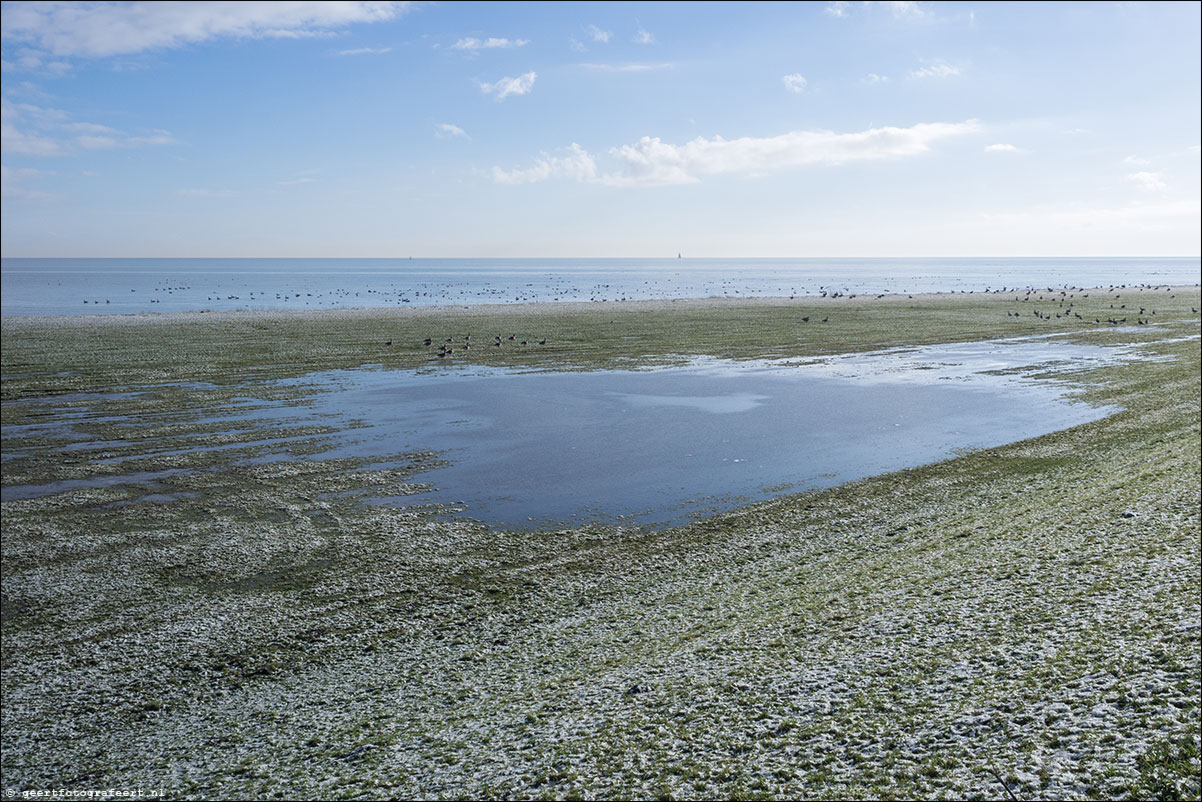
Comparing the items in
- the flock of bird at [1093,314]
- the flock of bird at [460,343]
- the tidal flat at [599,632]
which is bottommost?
the tidal flat at [599,632]

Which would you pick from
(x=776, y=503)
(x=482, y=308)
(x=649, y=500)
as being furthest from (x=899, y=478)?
(x=482, y=308)

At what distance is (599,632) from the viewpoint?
18.0 metres

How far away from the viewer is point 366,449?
117 feet

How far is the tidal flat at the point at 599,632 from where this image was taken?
1198 centimetres

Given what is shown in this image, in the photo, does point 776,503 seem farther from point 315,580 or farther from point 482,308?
point 482,308

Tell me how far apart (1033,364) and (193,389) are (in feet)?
209

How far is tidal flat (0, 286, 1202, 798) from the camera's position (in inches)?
472

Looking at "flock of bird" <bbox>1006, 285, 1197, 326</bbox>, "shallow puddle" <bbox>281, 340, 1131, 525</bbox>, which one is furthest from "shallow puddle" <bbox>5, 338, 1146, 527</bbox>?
"flock of bird" <bbox>1006, 285, 1197, 326</bbox>

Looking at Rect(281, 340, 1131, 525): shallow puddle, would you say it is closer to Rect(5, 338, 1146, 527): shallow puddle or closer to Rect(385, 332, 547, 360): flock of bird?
Rect(5, 338, 1146, 527): shallow puddle

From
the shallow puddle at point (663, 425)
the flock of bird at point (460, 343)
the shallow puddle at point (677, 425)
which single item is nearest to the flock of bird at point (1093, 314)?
the shallow puddle at point (677, 425)

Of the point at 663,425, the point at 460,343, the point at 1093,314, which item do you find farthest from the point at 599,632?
the point at 1093,314

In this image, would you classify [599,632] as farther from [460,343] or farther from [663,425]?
[460,343]

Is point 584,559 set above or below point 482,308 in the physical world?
below

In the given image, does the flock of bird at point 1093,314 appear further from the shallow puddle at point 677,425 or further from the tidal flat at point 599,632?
the tidal flat at point 599,632
